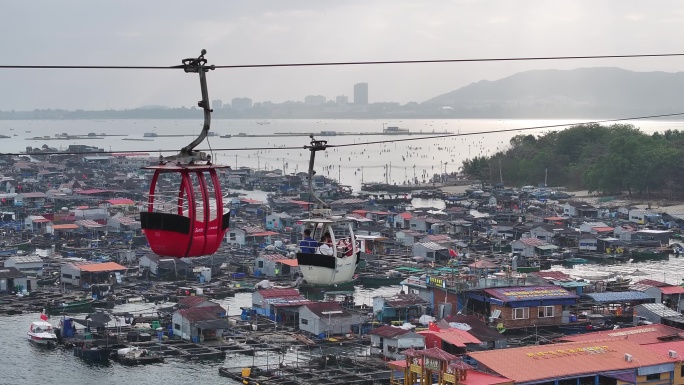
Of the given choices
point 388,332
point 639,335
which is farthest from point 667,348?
point 388,332

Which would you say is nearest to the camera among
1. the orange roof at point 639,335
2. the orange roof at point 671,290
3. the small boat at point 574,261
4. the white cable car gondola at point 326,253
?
the white cable car gondola at point 326,253

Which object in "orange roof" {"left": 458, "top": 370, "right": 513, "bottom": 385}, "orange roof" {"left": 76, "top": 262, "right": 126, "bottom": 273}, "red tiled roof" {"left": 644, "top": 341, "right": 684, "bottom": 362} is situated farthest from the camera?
"orange roof" {"left": 76, "top": 262, "right": 126, "bottom": 273}

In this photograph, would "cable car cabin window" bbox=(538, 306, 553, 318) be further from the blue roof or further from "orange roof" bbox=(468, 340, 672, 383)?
"orange roof" bbox=(468, 340, 672, 383)

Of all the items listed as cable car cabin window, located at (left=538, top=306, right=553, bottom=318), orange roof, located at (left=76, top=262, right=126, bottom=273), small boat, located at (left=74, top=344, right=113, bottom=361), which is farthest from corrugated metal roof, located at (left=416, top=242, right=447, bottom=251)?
small boat, located at (left=74, top=344, right=113, bottom=361)

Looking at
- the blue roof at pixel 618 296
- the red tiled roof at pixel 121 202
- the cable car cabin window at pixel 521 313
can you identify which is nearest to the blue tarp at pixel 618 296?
the blue roof at pixel 618 296

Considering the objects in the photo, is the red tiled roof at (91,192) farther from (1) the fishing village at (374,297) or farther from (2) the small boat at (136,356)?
(2) the small boat at (136,356)

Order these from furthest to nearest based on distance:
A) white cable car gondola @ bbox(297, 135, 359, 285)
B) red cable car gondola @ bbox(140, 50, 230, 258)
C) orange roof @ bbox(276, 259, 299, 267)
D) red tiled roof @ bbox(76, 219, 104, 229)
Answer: red tiled roof @ bbox(76, 219, 104, 229) → orange roof @ bbox(276, 259, 299, 267) → white cable car gondola @ bbox(297, 135, 359, 285) → red cable car gondola @ bbox(140, 50, 230, 258)
